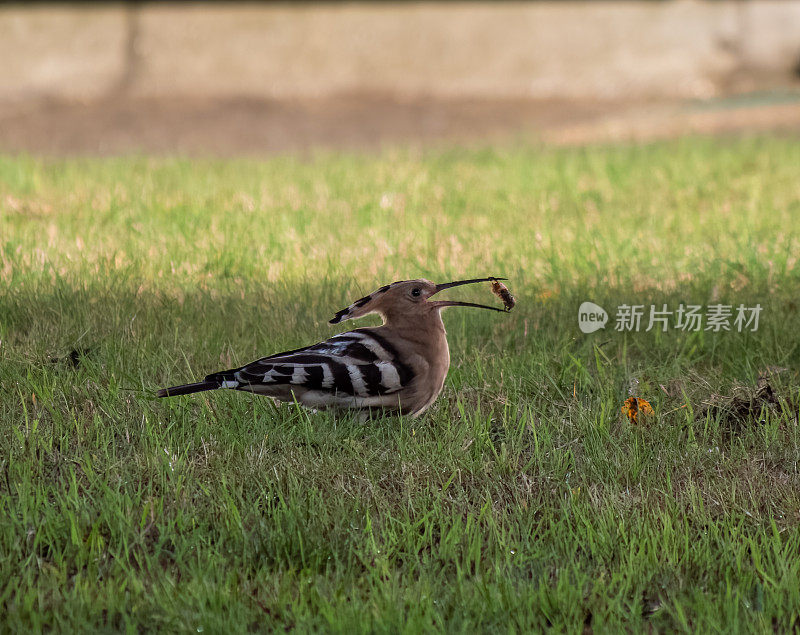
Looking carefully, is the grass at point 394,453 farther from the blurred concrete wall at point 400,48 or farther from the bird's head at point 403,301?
the blurred concrete wall at point 400,48

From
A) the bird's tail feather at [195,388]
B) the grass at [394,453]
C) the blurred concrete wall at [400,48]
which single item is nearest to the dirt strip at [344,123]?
the blurred concrete wall at [400,48]

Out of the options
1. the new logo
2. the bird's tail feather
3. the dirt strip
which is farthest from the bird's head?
the dirt strip

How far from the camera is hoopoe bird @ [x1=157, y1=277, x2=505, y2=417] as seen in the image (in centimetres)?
308

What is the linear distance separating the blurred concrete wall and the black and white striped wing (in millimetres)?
11236

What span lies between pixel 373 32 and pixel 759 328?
1107cm

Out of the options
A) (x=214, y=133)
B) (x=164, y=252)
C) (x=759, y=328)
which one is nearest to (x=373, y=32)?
(x=214, y=133)

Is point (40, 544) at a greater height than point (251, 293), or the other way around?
point (251, 293)

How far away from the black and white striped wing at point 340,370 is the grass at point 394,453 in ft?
0.71

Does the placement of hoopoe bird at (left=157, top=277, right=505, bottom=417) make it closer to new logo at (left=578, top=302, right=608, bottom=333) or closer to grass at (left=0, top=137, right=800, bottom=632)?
grass at (left=0, top=137, right=800, bottom=632)

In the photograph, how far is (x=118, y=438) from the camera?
3.41 metres

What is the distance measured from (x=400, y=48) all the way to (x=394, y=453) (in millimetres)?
11938

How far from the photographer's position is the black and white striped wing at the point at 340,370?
3082 millimetres

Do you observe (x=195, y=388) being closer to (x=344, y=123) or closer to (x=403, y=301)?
(x=403, y=301)

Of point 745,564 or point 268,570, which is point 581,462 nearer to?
point 745,564
